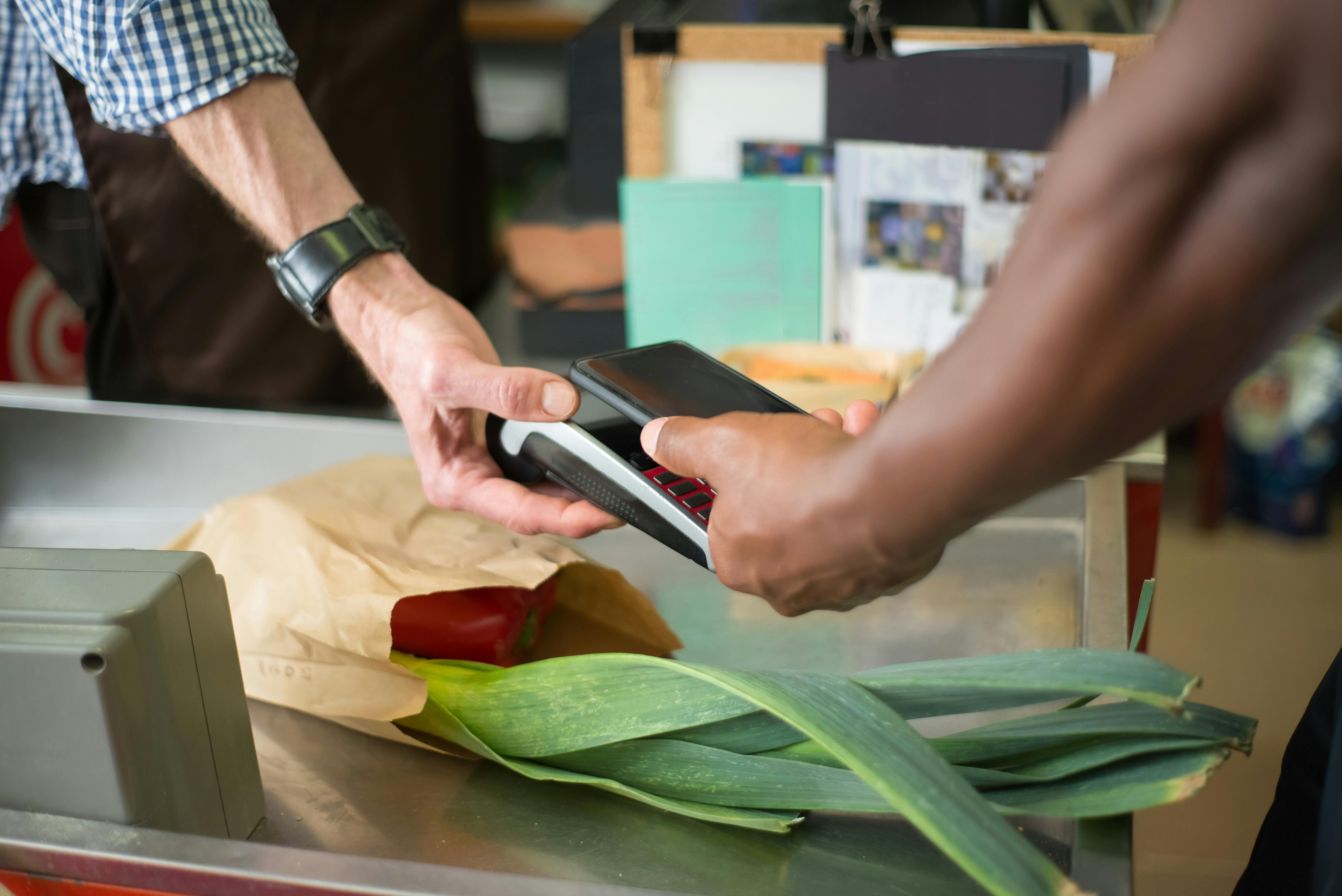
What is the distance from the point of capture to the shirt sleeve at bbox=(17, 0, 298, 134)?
857mm

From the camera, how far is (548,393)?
2.48ft

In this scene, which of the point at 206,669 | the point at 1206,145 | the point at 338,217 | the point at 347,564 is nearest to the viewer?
the point at 1206,145

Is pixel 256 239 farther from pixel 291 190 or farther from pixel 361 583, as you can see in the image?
pixel 361 583

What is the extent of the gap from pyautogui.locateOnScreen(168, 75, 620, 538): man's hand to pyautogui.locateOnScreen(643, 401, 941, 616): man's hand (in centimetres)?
22

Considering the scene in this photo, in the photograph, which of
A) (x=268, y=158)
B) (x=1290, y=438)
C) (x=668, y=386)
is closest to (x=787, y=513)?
(x=668, y=386)

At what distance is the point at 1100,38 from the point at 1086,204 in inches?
31.9

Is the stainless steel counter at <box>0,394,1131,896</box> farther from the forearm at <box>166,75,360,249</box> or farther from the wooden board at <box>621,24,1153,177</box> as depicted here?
the wooden board at <box>621,24,1153,177</box>

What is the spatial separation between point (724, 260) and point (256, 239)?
0.63 metres

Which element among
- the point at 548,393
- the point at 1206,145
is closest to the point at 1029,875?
the point at 1206,145

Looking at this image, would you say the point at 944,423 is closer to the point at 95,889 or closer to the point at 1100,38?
the point at 95,889

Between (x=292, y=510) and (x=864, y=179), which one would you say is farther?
(x=864, y=179)

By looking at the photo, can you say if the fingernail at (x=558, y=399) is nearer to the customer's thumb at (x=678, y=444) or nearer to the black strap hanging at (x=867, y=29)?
the customer's thumb at (x=678, y=444)

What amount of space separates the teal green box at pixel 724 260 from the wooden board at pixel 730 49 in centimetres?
8

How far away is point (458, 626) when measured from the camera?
2.39 ft
